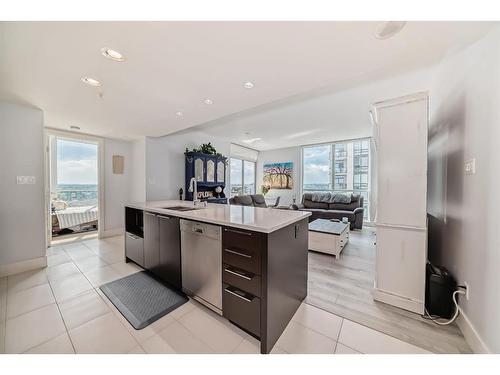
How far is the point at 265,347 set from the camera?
1.28 m

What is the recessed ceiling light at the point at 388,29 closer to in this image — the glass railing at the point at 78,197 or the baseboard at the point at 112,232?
the baseboard at the point at 112,232

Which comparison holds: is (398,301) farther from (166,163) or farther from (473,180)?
(166,163)

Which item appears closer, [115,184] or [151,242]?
[151,242]

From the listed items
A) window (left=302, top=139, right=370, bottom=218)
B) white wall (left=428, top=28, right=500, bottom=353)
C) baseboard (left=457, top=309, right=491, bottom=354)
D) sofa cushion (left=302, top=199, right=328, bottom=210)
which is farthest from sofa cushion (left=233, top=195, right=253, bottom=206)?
baseboard (left=457, top=309, right=491, bottom=354)

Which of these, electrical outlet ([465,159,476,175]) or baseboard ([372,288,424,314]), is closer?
electrical outlet ([465,159,476,175])

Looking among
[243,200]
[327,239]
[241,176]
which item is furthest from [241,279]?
[241,176]

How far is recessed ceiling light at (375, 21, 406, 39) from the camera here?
3.71ft

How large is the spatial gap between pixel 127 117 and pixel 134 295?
98.4 inches

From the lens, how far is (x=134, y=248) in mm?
2627

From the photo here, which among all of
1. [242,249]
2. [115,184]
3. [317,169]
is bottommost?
[242,249]

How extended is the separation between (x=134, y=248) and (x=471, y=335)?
11.6 ft

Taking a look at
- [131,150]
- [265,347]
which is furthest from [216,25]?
[131,150]

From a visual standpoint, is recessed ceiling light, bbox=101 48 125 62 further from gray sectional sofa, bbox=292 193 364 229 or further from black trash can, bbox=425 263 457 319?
gray sectional sofa, bbox=292 193 364 229

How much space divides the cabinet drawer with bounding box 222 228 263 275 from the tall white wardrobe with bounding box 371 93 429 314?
1.42 metres
